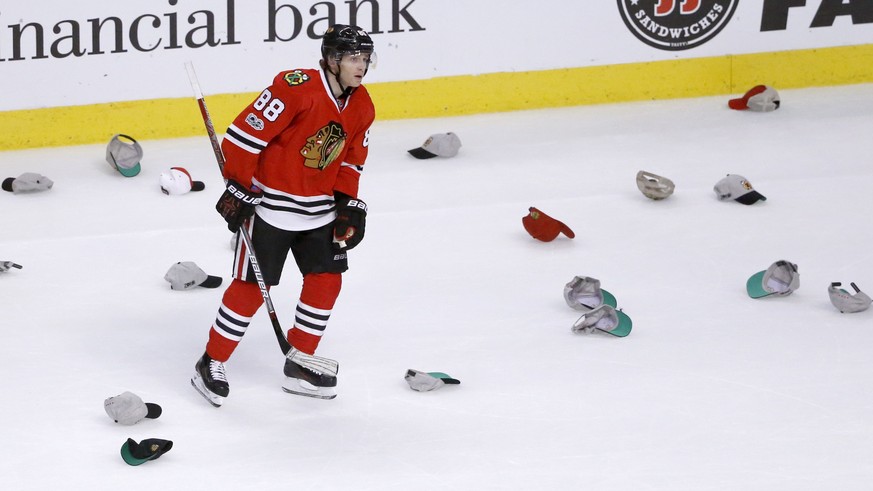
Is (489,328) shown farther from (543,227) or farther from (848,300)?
(848,300)

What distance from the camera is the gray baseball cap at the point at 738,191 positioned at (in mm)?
5285

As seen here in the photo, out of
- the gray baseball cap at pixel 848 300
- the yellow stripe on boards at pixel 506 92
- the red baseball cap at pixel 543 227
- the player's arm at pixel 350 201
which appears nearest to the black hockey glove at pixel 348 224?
the player's arm at pixel 350 201

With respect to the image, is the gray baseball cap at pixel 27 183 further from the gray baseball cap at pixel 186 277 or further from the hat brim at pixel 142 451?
the hat brim at pixel 142 451

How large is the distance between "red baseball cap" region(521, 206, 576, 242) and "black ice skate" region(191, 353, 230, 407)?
152 centimetres

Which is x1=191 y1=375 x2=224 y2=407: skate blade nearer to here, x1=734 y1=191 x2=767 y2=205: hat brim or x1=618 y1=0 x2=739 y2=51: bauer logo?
x1=734 y1=191 x2=767 y2=205: hat brim

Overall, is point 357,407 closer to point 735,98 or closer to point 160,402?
point 160,402

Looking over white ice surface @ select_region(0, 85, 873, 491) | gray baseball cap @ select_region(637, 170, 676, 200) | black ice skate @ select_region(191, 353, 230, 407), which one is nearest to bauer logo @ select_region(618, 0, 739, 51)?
white ice surface @ select_region(0, 85, 873, 491)

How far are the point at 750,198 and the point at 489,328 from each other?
1537 millimetres

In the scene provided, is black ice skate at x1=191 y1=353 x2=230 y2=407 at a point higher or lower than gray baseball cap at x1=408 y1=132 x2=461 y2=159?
higher

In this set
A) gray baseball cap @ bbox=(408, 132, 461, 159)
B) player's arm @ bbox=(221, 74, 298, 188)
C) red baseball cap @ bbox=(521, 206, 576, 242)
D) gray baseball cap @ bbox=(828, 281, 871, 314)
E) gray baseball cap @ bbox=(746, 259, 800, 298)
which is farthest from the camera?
gray baseball cap @ bbox=(408, 132, 461, 159)

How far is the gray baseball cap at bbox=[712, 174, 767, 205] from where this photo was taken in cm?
529

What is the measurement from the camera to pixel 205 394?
12.1ft

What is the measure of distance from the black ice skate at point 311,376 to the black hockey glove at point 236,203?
0.40m

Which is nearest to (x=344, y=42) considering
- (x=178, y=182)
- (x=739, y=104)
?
(x=178, y=182)
